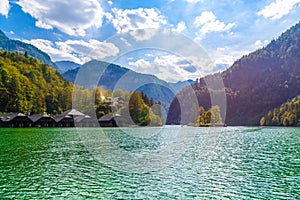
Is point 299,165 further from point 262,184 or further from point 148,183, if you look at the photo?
point 148,183

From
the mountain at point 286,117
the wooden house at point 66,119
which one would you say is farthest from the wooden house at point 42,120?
the mountain at point 286,117

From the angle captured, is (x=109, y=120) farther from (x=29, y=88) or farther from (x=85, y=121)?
(x=29, y=88)

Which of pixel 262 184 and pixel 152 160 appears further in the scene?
pixel 152 160

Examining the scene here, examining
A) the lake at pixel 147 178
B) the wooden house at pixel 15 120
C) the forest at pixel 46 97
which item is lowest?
the lake at pixel 147 178

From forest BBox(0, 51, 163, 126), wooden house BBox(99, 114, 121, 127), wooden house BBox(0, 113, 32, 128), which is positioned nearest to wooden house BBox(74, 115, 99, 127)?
wooden house BBox(99, 114, 121, 127)

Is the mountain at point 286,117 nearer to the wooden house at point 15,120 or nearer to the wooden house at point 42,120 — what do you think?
the wooden house at point 42,120

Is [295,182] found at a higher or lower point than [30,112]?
lower

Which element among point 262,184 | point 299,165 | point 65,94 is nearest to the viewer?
point 262,184

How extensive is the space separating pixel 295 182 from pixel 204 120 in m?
104

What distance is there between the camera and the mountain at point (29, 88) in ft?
332

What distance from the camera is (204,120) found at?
118812 mm

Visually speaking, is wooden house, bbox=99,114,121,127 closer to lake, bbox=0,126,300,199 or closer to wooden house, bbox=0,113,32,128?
wooden house, bbox=0,113,32,128

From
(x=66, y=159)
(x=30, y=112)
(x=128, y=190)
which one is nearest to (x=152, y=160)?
(x=66, y=159)

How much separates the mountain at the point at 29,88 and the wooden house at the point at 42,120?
875 cm
